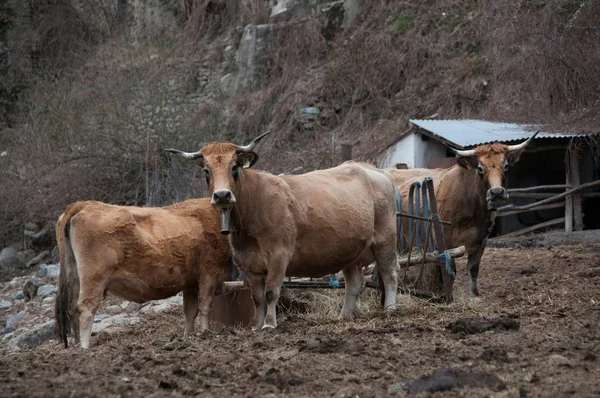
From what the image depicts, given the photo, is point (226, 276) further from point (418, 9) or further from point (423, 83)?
point (418, 9)

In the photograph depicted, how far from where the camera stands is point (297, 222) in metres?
10.0

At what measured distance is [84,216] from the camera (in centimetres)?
988

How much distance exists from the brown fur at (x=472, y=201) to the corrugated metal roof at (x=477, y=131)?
19.5 feet

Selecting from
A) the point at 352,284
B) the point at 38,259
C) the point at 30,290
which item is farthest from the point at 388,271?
the point at 38,259

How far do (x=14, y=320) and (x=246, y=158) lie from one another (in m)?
9.87

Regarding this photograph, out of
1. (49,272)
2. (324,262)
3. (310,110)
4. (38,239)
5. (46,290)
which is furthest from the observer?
(310,110)

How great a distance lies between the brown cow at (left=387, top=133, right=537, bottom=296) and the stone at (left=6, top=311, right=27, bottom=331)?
352 inches

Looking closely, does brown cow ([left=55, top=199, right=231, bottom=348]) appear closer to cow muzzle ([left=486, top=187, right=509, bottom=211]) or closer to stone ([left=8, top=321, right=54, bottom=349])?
cow muzzle ([left=486, top=187, right=509, bottom=211])

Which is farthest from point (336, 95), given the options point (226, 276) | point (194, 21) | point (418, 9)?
point (226, 276)

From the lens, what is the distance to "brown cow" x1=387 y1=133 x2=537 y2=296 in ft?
40.2

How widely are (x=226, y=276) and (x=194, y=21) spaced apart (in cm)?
2896

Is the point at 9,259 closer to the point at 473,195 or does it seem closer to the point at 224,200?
the point at 473,195

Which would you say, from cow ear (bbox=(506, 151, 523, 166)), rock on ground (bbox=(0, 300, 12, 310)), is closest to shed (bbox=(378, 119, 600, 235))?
cow ear (bbox=(506, 151, 523, 166))

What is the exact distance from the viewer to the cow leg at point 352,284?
10930mm
